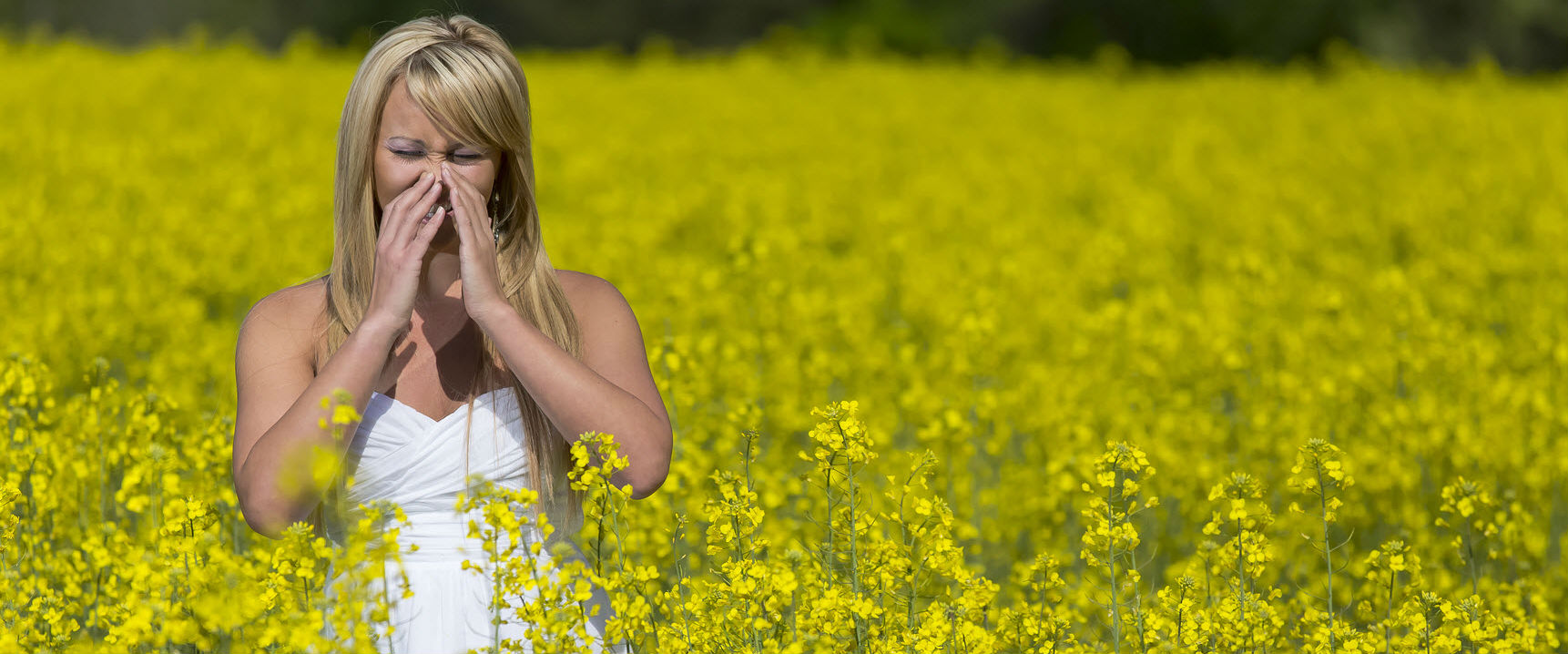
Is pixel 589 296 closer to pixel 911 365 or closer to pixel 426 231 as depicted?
pixel 426 231

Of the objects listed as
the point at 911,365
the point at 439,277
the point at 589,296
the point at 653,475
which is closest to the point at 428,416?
the point at 439,277

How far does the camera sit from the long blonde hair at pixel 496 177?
2385 mm

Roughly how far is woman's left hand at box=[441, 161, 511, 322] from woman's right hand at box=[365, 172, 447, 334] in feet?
0.13

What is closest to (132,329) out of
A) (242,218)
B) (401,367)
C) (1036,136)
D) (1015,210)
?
(242,218)

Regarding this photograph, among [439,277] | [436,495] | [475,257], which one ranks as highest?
[475,257]

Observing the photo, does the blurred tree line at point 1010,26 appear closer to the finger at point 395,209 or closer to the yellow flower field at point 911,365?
the yellow flower field at point 911,365

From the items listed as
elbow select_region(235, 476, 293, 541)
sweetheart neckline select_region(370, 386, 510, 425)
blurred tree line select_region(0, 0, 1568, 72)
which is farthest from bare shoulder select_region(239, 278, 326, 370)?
blurred tree line select_region(0, 0, 1568, 72)

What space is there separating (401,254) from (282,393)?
0.37m

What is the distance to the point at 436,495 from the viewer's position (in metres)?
2.50

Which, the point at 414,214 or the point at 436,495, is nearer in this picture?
the point at 414,214

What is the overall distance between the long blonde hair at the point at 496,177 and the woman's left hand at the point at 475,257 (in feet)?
0.46

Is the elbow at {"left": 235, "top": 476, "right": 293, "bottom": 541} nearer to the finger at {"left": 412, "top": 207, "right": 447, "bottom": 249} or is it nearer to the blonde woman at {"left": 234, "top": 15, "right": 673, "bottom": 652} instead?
the blonde woman at {"left": 234, "top": 15, "right": 673, "bottom": 652}

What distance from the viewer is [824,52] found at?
26.1 metres

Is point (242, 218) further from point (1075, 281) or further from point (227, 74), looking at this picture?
point (227, 74)
